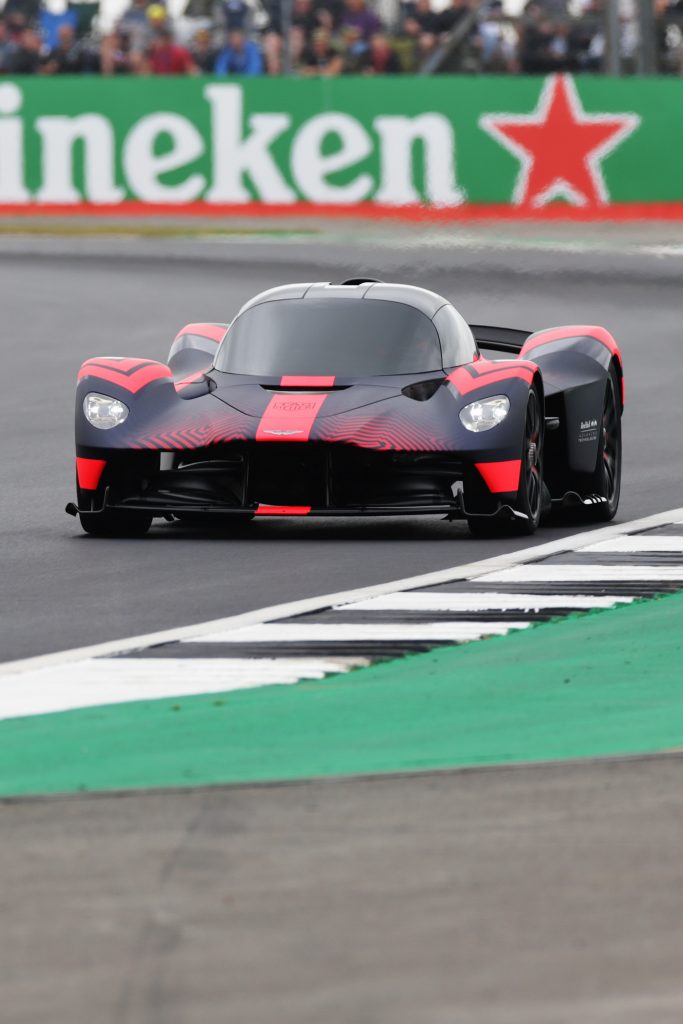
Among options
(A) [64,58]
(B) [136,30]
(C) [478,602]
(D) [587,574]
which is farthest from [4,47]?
(C) [478,602]

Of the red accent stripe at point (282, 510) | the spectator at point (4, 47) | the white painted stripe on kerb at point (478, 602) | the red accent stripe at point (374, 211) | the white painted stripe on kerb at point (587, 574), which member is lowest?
the red accent stripe at point (374, 211)

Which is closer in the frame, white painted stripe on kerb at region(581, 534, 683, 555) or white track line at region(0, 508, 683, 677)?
white track line at region(0, 508, 683, 677)

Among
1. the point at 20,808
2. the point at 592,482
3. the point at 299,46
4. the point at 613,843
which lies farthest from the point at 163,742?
the point at 299,46

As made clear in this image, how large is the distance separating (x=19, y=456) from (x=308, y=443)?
421 cm

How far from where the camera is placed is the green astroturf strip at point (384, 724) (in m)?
5.89

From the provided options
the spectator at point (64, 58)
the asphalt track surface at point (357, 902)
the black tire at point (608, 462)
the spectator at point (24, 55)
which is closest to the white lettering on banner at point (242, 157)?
the spectator at point (64, 58)

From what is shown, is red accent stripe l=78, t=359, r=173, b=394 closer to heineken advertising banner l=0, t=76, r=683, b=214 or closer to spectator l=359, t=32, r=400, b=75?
heineken advertising banner l=0, t=76, r=683, b=214

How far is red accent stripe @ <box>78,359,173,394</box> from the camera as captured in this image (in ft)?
34.9

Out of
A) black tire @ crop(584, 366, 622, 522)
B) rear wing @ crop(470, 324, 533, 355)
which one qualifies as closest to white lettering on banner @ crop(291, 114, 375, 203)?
rear wing @ crop(470, 324, 533, 355)

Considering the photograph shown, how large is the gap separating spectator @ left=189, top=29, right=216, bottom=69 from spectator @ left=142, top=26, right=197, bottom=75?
9 cm

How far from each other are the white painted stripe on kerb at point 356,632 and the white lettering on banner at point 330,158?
19.1 meters

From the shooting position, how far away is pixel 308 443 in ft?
33.3

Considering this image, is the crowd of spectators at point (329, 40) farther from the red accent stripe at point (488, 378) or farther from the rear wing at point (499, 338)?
the red accent stripe at point (488, 378)

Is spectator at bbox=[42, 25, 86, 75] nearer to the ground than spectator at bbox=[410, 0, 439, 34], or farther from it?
nearer to the ground
